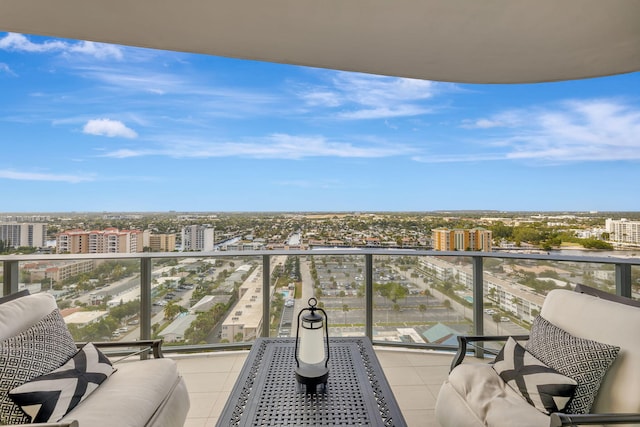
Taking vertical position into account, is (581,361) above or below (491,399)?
above

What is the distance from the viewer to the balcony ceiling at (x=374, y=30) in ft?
7.24

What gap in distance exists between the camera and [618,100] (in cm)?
392

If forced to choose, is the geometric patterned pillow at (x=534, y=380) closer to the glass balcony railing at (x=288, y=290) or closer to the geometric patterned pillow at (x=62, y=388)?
the glass balcony railing at (x=288, y=290)

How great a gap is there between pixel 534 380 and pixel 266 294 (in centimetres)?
246

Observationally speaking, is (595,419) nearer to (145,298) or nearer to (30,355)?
(30,355)

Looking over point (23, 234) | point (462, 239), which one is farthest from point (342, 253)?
point (23, 234)

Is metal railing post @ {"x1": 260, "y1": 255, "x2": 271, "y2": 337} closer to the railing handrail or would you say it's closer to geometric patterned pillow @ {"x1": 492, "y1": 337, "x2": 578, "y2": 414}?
the railing handrail

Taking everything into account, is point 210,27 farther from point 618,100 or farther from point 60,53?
point 618,100

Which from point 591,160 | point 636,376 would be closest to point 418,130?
point 591,160

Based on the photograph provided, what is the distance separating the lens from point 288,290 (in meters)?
3.28

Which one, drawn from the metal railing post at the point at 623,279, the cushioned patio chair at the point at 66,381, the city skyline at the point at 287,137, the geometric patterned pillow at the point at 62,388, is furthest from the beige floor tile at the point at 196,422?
the metal railing post at the point at 623,279

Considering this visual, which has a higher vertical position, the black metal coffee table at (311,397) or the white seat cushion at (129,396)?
the black metal coffee table at (311,397)

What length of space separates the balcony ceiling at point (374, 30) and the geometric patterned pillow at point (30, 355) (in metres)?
2.27

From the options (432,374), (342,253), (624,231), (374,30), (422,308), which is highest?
(374,30)
